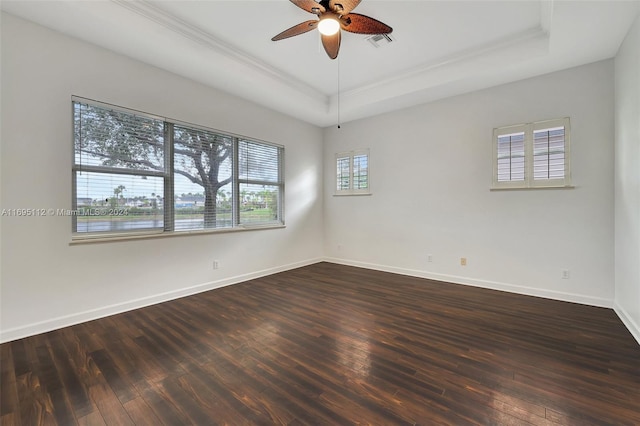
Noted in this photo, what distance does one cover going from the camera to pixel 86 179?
9.74 ft

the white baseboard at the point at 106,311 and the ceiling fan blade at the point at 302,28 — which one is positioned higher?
the ceiling fan blade at the point at 302,28

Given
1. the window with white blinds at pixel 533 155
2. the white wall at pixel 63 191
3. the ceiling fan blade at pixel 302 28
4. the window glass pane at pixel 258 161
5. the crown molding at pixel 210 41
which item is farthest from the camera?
the window glass pane at pixel 258 161

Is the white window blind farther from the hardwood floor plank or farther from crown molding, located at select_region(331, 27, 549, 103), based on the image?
the hardwood floor plank

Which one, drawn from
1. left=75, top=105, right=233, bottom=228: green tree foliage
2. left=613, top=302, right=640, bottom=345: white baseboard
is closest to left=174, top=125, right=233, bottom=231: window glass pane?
left=75, top=105, right=233, bottom=228: green tree foliage

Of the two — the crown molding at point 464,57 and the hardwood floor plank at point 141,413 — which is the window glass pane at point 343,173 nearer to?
the crown molding at point 464,57

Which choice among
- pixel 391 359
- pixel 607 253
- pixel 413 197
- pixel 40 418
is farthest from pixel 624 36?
pixel 40 418

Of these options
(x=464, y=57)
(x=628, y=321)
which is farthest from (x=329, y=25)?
(x=628, y=321)

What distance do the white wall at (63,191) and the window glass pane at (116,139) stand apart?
12 cm

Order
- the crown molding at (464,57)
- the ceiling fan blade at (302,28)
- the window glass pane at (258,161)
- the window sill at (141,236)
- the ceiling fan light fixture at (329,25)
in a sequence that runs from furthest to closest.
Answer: the window glass pane at (258,161) → the crown molding at (464,57) → the window sill at (141,236) → the ceiling fan blade at (302,28) → the ceiling fan light fixture at (329,25)

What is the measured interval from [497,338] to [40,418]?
335cm

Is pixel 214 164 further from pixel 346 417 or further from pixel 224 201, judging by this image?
pixel 346 417

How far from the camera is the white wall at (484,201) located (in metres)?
3.32

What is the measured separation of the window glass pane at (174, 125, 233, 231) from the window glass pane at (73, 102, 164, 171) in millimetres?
277

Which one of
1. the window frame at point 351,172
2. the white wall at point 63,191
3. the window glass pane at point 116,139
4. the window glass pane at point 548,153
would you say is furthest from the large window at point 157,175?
the window glass pane at point 548,153
